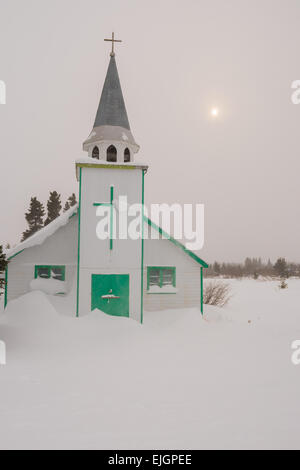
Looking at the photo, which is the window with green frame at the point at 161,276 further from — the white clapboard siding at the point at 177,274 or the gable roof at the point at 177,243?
the gable roof at the point at 177,243

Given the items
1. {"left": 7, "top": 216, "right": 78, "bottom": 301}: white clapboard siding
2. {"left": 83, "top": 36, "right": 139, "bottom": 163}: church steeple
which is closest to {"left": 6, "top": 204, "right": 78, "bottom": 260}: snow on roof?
{"left": 7, "top": 216, "right": 78, "bottom": 301}: white clapboard siding

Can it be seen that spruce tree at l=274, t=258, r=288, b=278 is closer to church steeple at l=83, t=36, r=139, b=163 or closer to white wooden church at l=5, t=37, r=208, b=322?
white wooden church at l=5, t=37, r=208, b=322

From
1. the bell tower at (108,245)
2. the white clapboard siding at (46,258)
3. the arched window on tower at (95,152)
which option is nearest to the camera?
the bell tower at (108,245)

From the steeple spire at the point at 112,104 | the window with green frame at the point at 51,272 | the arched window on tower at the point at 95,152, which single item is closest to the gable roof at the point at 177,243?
the arched window on tower at the point at 95,152

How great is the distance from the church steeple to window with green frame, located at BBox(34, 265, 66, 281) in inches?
225

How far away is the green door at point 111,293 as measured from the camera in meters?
13.0

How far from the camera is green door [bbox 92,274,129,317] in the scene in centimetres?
1297

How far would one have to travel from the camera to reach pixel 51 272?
14.6m

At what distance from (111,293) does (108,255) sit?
1.66 meters

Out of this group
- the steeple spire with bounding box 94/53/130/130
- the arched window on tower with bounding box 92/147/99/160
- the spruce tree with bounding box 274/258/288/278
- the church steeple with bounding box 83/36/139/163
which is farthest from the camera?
the spruce tree with bounding box 274/258/288/278

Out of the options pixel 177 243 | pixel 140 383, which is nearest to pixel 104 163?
pixel 177 243

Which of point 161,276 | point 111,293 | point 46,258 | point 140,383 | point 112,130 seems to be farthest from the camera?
point 161,276

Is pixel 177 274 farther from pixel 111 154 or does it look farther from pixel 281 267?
pixel 281 267

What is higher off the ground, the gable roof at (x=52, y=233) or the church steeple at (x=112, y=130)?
the church steeple at (x=112, y=130)
